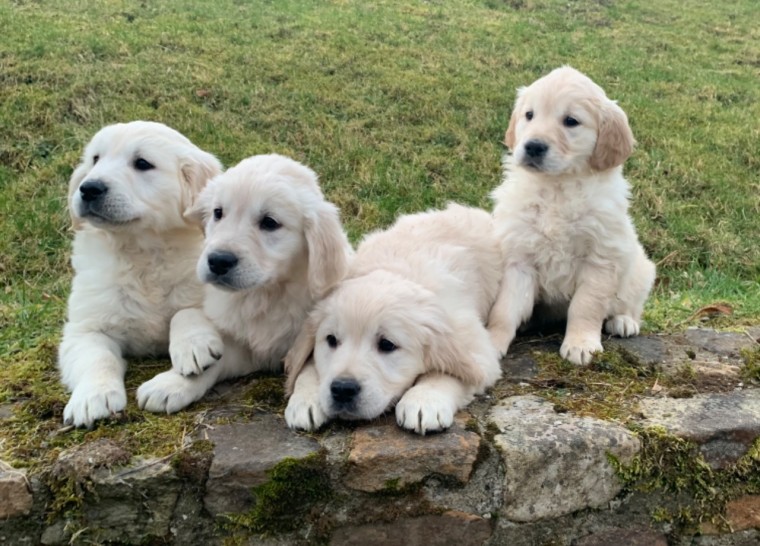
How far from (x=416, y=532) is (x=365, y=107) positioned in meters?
7.66

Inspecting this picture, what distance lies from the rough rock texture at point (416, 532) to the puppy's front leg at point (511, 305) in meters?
0.98

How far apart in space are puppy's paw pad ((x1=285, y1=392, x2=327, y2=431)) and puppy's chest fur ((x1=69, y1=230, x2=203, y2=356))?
0.83 meters

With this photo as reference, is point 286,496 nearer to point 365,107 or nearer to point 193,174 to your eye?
point 193,174

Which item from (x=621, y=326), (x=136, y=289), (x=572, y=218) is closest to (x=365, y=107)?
(x=572, y=218)

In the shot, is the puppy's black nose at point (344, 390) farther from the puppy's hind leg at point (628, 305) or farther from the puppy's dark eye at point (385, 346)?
the puppy's hind leg at point (628, 305)

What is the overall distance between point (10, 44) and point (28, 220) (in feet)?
13.4

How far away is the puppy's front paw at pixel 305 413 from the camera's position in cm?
274

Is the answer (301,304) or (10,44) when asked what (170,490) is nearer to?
(301,304)

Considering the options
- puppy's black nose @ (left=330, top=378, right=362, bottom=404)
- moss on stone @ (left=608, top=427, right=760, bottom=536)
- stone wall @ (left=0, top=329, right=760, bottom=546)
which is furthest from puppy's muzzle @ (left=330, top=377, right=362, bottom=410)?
moss on stone @ (left=608, top=427, right=760, bottom=536)

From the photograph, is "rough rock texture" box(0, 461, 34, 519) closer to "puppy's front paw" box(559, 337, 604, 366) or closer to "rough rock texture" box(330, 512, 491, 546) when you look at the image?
"rough rock texture" box(330, 512, 491, 546)

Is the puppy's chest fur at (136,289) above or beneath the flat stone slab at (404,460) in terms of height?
above

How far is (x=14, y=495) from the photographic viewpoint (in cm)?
246

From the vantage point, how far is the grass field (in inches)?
279

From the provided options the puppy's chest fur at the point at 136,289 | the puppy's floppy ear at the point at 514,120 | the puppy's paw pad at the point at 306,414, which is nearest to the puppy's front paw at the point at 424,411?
the puppy's paw pad at the point at 306,414
